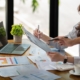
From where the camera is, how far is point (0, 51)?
2.14m

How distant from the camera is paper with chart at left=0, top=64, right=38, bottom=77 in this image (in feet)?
4.80

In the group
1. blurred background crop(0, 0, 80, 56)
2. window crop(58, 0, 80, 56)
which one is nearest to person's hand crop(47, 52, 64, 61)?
blurred background crop(0, 0, 80, 56)

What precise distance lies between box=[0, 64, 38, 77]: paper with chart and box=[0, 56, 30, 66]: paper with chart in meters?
0.09

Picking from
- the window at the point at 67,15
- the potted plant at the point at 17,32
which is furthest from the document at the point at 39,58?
the window at the point at 67,15

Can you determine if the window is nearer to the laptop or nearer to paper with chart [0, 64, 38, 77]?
the laptop

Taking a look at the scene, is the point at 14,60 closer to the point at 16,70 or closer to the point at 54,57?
the point at 16,70

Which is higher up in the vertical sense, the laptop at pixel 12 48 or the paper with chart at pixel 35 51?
the laptop at pixel 12 48

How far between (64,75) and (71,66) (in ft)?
0.65

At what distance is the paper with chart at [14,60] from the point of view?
5.60 ft

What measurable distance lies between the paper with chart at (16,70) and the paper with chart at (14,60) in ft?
0.29

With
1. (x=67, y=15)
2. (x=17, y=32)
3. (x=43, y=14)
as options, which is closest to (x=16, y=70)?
(x=17, y=32)

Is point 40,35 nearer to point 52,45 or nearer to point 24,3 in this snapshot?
point 52,45

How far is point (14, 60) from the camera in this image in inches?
71.0

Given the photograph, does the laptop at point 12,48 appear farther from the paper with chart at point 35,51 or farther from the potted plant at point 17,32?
the potted plant at point 17,32
